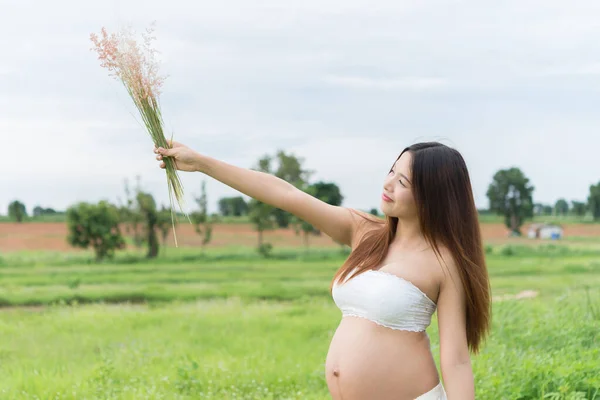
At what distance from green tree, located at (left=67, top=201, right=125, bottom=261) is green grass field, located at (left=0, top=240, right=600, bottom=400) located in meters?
5.58

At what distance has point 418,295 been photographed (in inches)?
109

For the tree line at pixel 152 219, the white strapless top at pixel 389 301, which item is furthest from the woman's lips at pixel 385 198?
the tree line at pixel 152 219

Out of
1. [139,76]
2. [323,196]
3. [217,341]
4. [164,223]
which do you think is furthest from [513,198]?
[139,76]

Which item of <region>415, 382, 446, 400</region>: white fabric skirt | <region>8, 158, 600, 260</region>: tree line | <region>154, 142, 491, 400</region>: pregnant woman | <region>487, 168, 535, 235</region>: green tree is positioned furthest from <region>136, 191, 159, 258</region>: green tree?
<region>415, 382, 446, 400</region>: white fabric skirt

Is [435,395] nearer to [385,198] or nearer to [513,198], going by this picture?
[385,198]

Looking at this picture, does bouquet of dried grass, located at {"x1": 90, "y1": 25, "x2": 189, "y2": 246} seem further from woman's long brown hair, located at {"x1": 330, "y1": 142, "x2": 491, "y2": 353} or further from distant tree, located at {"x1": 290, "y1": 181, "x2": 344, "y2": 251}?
distant tree, located at {"x1": 290, "y1": 181, "x2": 344, "y2": 251}

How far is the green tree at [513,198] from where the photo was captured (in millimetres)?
33781

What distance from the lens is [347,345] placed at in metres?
2.84

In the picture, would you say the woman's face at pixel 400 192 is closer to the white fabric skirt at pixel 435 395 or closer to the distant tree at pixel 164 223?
the white fabric skirt at pixel 435 395

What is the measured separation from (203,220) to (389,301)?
21420mm

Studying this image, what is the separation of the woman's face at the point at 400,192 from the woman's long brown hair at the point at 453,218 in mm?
32

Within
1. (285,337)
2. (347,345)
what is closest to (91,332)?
(285,337)

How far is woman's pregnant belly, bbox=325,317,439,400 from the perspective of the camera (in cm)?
278

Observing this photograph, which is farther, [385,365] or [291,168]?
[291,168]
